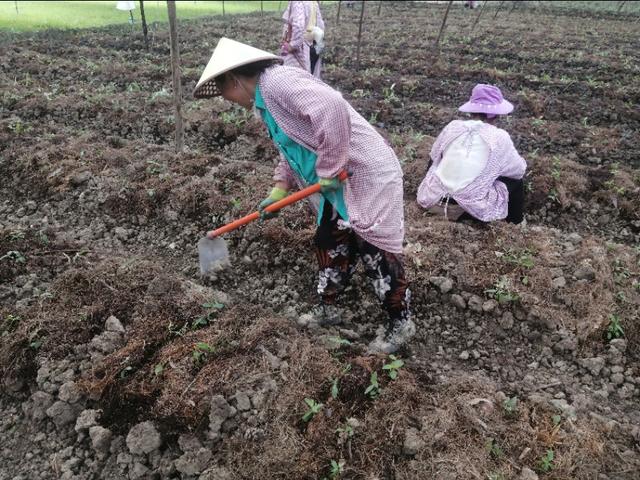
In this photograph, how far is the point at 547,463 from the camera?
5.95 feet

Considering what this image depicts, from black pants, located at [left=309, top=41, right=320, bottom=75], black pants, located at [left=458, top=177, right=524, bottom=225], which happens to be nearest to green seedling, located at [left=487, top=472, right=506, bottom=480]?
black pants, located at [left=458, top=177, right=524, bottom=225]

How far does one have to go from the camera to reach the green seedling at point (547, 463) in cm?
181

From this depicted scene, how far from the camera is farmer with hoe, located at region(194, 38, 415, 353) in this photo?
1886mm

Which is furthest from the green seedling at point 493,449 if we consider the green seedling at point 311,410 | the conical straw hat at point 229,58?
the conical straw hat at point 229,58

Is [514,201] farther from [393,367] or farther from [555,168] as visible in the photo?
[393,367]

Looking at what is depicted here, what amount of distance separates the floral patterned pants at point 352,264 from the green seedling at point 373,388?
0.45 m

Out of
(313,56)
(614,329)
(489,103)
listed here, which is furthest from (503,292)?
(313,56)

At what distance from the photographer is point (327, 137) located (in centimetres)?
186

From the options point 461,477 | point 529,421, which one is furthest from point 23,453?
point 529,421

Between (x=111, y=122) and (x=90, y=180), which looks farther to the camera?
(x=111, y=122)

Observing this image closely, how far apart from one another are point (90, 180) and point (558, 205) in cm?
405

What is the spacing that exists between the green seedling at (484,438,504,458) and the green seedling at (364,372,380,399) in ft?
1.62

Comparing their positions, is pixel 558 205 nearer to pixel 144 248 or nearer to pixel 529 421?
pixel 529 421

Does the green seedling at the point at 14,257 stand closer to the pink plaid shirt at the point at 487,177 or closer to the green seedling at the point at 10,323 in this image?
the green seedling at the point at 10,323
